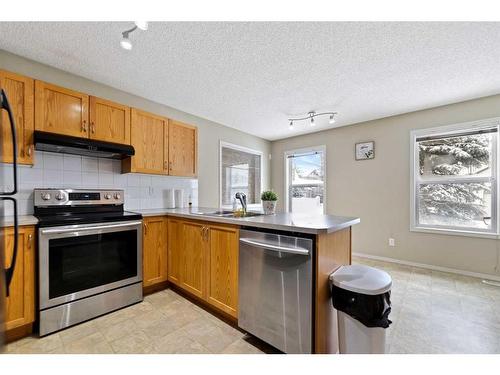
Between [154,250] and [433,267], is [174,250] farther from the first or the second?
[433,267]

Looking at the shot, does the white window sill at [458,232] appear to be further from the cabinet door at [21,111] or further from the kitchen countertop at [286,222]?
the cabinet door at [21,111]

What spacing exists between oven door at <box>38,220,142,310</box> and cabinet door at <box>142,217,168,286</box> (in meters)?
0.10

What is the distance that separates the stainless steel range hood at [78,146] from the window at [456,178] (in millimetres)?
3986

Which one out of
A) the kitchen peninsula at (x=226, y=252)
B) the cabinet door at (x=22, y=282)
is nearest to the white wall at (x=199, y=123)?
the cabinet door at (x=22, y=282)

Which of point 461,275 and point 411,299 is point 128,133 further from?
point 461,275

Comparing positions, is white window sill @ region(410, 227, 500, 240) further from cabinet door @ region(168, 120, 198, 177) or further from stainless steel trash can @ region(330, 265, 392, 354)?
cabinet door @ region(168, 120, 198, 177)

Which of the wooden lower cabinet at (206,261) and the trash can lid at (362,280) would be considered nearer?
the trash can lid at (362,280)

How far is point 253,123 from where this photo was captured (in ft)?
12.9

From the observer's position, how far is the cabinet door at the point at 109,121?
2240 mm

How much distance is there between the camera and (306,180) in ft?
15.3

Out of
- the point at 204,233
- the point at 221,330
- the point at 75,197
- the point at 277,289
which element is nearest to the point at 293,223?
the point at 277,289
